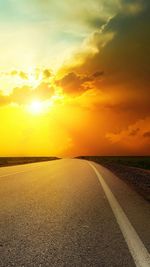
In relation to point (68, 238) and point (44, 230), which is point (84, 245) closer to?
point (68, 238)

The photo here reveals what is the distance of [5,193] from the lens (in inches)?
398

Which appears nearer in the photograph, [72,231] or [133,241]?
[133,241]

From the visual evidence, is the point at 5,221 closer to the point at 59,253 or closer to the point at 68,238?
the point at 68,238

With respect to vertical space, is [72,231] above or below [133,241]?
above

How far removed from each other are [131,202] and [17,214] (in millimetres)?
3590

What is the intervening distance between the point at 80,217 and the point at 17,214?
1033 mm

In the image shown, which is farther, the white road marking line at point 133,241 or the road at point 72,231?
the white road marking line at point 133,241

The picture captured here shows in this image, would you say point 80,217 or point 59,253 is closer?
point 59,253

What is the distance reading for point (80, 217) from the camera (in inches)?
287

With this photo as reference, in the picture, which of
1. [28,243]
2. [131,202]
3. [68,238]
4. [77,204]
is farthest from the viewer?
[131,202]

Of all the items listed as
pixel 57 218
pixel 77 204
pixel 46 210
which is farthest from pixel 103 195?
pixel 57 218

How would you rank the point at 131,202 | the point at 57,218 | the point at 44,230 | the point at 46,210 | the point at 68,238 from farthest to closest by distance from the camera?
the point at 131,202
the point at 46,210
the point at 57,218
the point at 44,230
the point at 68,238

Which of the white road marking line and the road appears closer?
the road

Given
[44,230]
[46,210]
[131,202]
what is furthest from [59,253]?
[131,202]
